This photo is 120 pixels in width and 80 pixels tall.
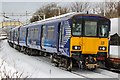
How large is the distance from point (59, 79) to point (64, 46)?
11.6ft

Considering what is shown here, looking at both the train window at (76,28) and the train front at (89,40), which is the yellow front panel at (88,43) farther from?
the train window at (76,28)

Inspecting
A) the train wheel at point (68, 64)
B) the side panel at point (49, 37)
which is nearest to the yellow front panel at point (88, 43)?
the train wheel at point (68, 64)

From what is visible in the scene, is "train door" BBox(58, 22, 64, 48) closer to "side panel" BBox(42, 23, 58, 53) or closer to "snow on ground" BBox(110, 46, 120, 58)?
"side panel" BBox(42, 23, 58, 53)

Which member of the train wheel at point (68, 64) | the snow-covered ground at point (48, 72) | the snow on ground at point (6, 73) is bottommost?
the snow-covered ground at point (48, 72)

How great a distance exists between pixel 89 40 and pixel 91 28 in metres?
0.74

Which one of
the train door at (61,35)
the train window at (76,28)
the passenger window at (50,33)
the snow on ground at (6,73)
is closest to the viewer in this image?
the snow on ground at (6,73)

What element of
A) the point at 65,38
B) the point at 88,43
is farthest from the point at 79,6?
the point at 88,43

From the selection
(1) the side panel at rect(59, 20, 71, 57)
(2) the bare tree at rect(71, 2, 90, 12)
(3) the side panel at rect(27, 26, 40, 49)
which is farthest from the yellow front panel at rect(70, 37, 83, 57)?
(2) the bare tree at rect(71, 2, 90, 12)

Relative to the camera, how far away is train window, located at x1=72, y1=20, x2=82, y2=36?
16.6 meters

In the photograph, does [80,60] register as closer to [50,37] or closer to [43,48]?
[50,37]

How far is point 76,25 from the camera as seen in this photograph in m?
16.7

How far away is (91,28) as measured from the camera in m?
17.1

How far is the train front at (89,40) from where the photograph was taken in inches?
652

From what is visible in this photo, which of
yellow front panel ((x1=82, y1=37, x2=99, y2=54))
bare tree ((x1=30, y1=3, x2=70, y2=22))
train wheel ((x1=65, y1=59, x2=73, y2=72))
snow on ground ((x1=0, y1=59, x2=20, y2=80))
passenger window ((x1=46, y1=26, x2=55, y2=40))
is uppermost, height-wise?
bare tree ((x1=30, y1=3, x2=70, y2=22))
